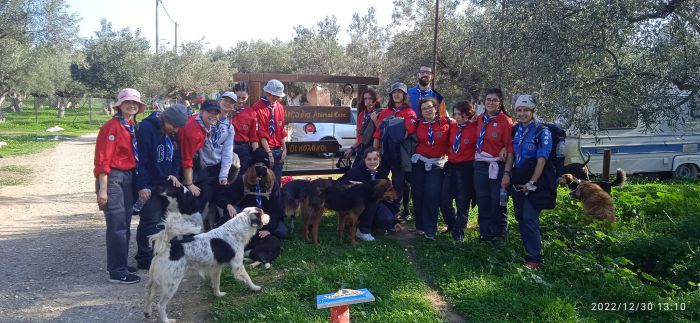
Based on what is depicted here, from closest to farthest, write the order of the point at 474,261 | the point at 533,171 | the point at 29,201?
the point at 533,171
the point at 474,261
the point at 29,201

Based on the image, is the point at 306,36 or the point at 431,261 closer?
the point at 431,261

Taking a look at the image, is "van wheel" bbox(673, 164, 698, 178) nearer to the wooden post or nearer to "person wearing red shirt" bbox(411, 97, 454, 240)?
the wooden post

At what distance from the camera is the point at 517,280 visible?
5.20 meters

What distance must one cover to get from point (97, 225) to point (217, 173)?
3003 millimetres

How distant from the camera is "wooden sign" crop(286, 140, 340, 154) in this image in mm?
8367

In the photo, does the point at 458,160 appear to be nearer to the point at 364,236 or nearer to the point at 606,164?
the point at 364,236

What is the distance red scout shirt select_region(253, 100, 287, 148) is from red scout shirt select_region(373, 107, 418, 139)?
1.32 metres

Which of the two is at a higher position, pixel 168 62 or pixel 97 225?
pixel 168 62

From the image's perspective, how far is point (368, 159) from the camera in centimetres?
682

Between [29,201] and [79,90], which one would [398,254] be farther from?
[79,90]

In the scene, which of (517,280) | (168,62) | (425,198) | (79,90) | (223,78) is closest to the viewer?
(517,280)

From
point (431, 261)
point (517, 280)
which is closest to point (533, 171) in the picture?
point (517, 280)

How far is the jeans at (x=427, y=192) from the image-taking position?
6.74 meters

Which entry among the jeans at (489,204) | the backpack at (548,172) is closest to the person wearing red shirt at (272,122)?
the jeans at (489,204)
